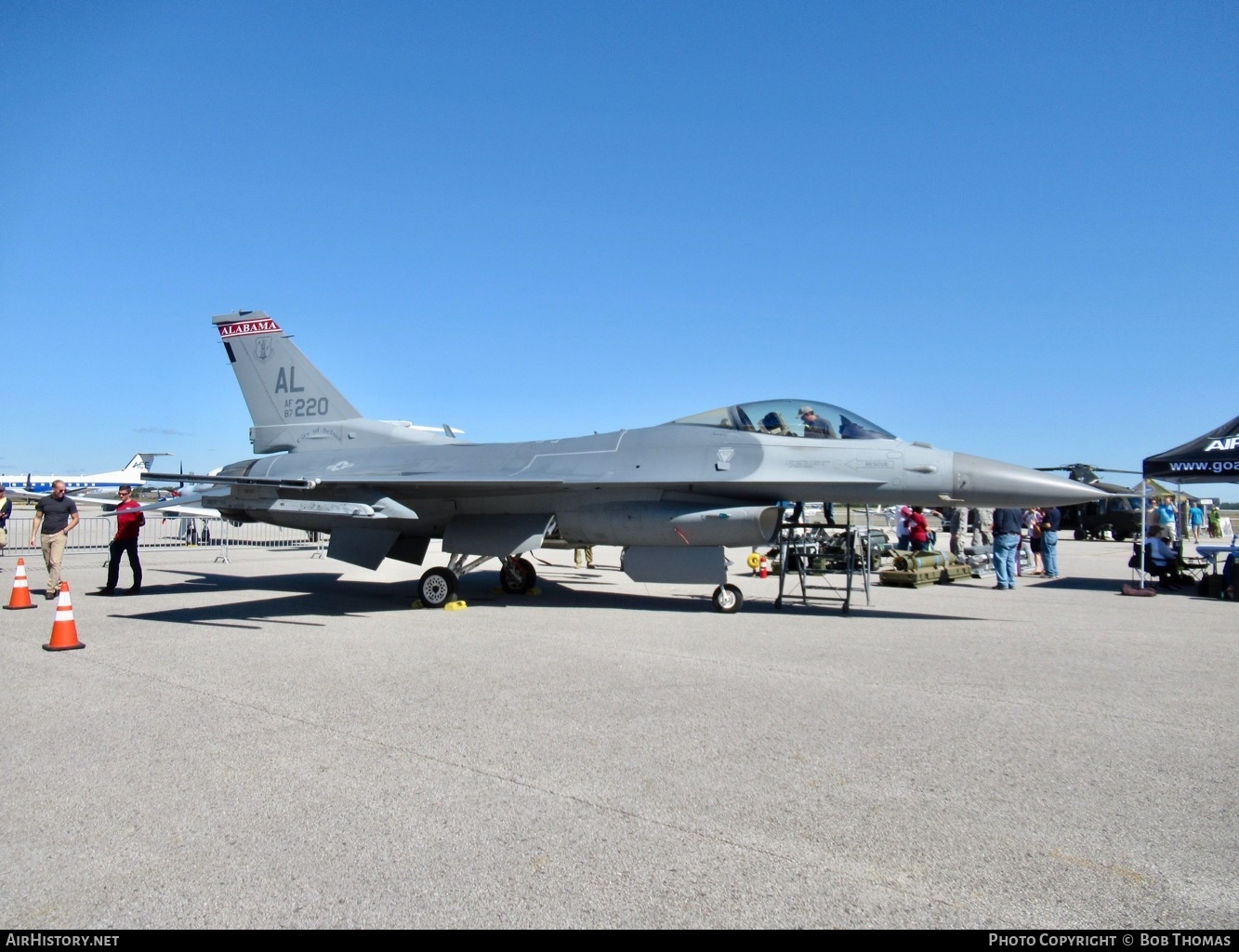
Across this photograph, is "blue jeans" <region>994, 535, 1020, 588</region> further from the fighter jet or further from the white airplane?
the white airplane

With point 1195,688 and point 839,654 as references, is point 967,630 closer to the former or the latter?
point 839,654

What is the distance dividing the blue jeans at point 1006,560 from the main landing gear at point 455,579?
8.02m

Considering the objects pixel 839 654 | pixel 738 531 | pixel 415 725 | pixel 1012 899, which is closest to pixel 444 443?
pixel 738 531

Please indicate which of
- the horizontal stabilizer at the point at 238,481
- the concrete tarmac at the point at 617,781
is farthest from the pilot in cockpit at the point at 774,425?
the horizontal stabilizer at the point at 238,481

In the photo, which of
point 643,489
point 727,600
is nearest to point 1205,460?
point 727,600

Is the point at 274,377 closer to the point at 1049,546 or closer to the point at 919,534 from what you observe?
the point at 919,534

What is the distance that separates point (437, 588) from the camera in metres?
10.9

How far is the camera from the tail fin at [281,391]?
13.8 m

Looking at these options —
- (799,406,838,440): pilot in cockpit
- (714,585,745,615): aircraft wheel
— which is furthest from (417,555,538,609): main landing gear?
(799,406,838,440): pilot in cockpit

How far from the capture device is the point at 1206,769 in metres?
4.21

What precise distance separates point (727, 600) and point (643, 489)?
1757mm

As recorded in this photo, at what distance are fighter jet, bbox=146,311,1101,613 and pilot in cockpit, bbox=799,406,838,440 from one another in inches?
0.6

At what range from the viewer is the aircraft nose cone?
31.1 ft

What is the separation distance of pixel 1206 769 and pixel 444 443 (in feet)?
34.0
